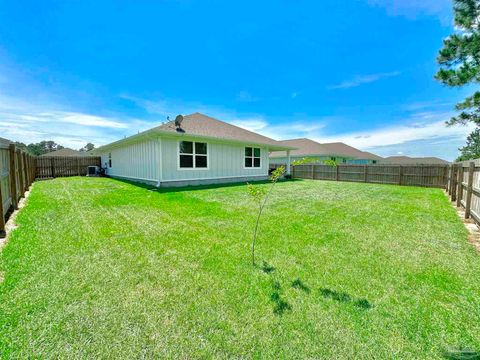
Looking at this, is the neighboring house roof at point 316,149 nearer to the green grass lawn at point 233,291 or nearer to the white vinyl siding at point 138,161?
the white vinyl siding at point 138,161

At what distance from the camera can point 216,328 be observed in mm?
1759

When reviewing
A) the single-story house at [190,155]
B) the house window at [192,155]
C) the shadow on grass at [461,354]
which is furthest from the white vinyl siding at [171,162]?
the shadow on grass at [461,354]

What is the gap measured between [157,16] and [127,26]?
130cm

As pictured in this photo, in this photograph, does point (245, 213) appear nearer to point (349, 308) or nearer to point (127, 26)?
point (349, 308)

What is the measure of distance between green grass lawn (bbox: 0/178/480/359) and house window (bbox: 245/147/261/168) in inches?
375

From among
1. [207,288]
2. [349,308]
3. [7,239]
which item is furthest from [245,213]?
[7,239]

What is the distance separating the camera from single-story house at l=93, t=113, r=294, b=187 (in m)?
9.65

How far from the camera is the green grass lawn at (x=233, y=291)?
161cm

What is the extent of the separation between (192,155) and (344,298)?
372 inches

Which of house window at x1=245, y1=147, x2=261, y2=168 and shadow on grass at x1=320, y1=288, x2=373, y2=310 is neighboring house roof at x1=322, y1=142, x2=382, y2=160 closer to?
house window at x1=245, y1=147, x2=261, y2=168

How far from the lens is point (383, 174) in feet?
47.9

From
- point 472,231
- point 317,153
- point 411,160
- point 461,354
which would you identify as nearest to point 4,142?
point 461,354

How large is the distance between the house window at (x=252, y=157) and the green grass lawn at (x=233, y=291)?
9.51 meters

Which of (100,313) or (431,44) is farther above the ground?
(431,44)
